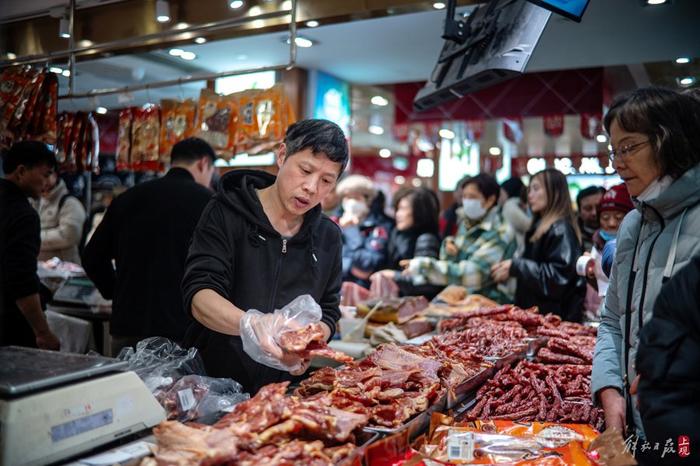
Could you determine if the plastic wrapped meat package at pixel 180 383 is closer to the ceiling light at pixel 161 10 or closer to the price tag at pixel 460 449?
Result: the price tag at pixel 460 449

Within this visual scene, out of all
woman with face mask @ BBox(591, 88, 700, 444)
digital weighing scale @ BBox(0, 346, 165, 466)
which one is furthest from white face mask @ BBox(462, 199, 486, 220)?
digital weighing scale @ BBox(0, 346, 165, 466)

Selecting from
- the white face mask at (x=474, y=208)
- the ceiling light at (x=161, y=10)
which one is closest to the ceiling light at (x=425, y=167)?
the white face mask at (x=474, y=208)

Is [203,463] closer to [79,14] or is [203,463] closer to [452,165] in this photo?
[79,14]

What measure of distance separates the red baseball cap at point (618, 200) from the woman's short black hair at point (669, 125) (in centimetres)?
248

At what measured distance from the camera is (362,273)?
6379 mm

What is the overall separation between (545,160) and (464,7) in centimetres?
471

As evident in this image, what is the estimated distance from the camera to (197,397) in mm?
2121

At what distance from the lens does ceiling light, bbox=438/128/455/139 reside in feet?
29.2

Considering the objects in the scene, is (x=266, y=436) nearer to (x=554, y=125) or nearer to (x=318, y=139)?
(x=318, y=139)

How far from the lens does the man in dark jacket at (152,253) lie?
376cm

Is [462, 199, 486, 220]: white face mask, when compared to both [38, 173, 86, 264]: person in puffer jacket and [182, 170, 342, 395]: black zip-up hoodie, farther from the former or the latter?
[38, 173, 86, 264]: person in puffer jacket

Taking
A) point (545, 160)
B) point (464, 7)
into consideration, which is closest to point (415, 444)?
point (464, 7)

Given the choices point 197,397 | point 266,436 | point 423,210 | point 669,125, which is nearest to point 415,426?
point 266,436

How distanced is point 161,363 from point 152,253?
1509 millimetres
